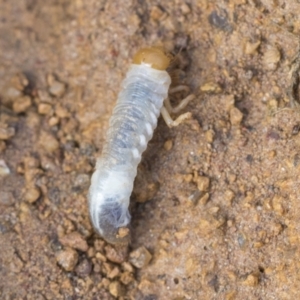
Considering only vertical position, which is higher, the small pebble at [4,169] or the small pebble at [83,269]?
the small pebble at [4,169]

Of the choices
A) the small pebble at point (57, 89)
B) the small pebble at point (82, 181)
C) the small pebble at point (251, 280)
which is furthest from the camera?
the small pebble at point (57, 89)

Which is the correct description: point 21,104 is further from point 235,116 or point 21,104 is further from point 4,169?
point 235,116

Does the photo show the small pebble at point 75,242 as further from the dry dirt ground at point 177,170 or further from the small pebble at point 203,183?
the small pebble at point 203,183

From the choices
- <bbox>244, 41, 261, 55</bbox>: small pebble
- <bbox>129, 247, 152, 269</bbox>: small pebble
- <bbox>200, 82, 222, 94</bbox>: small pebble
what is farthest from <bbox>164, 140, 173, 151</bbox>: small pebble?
<bbox>244, 41, 261, 55</bbox>: small pebble

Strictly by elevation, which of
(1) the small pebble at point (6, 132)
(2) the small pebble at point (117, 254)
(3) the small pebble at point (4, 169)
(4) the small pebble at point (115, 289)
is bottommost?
(4) the small pebble at point (115, 289)

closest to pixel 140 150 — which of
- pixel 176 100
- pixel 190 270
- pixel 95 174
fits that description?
pixel 95 174

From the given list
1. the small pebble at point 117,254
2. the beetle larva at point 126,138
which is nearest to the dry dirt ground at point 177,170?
the small pebble at point 117,254

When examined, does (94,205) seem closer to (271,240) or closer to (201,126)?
(201,126)
